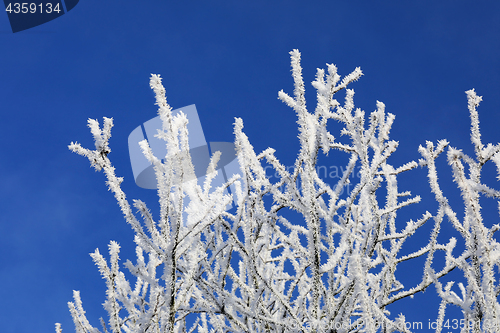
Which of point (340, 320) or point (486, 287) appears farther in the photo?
point (340, 320)

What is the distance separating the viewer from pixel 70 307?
2842 millimetres

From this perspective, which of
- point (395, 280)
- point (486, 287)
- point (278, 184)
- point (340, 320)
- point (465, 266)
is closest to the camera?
point (486, 287)

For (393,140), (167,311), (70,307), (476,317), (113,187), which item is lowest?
(476,317)

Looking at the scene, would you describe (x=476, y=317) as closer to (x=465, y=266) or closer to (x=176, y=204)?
(x=465, y=266)

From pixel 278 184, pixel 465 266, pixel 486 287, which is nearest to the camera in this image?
pixel 486 287

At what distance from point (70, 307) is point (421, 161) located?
2.91 meters

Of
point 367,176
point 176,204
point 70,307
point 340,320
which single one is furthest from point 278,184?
point 70,307

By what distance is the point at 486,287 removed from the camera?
6.31 feet

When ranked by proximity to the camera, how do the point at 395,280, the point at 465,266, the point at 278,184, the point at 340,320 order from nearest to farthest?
the point at 465,266, the point at 340,320, the point at 278,184, the point at 395,280

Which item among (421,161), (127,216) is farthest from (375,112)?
(127,216)

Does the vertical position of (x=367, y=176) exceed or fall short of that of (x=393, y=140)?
it falls short

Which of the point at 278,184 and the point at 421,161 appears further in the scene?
the point at 278,184

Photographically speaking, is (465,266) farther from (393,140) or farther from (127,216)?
(127,216)

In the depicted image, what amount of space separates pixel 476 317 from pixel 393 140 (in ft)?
4.60
